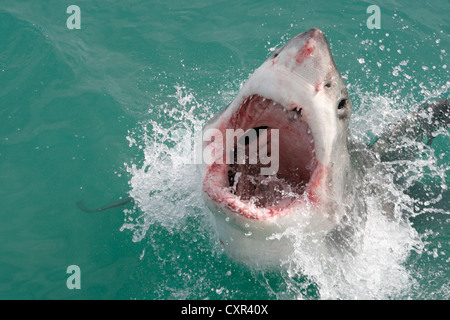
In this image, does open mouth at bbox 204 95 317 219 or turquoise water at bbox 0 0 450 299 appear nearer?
open mouth at bbox 204 95 317 219

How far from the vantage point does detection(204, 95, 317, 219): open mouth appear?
2350 millimetres

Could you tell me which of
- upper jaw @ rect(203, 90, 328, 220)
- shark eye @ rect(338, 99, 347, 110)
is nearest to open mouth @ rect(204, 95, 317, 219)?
upper jaw @ rect(203, 90, 328, 220)

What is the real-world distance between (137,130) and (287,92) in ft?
8.57

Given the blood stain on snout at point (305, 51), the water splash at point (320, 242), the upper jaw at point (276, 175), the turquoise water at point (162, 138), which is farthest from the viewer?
the turquoise water at point (162, 138)

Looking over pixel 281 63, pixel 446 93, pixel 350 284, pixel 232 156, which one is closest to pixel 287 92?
pixel 281 63

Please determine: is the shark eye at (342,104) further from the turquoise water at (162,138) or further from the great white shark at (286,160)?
the turquoise water at (162,138)

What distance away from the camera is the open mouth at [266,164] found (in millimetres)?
2350

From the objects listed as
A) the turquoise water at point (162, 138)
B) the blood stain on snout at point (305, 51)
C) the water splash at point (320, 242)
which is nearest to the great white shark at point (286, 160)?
Result: the blood stain on snout at point (305, 51)

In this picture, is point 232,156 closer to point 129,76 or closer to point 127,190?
point 127,190

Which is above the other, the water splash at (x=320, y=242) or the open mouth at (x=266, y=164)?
the open mouth at (x=266, y=164)

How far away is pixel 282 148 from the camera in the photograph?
2816mm

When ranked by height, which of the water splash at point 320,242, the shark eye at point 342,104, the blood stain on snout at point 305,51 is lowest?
the water splash at point 320,242

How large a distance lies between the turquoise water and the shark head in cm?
44

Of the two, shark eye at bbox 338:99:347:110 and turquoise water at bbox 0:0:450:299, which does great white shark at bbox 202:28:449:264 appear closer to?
shark eye at bbox 338:99:347:110
